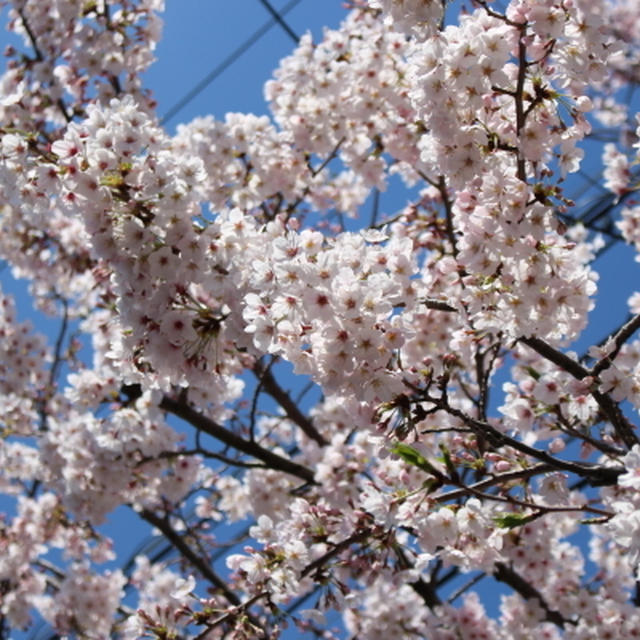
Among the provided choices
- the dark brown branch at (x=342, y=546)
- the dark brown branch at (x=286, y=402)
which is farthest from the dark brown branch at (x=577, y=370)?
the dark brown branch at (x=286, y=402)

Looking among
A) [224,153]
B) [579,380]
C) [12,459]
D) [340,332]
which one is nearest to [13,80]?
[224,153]

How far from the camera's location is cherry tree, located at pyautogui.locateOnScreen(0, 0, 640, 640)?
2311mm

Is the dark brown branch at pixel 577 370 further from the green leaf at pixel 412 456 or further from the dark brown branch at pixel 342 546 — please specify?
the dark brown branch at pixel 342 546

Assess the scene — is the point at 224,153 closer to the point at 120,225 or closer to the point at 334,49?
the point at 334,49

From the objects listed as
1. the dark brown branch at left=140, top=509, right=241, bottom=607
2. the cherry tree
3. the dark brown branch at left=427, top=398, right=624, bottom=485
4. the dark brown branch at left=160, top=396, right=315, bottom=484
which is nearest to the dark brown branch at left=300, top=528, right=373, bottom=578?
the cherry tree

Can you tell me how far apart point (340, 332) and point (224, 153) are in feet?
9.26

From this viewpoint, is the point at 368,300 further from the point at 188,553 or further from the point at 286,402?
the point at 188,553

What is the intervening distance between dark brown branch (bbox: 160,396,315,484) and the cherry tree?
0.01 meters

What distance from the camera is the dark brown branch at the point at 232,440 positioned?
14.3ft

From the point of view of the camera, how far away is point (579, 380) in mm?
2498

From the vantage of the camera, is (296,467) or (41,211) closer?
(41,211)

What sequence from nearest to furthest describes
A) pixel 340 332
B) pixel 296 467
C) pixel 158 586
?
pixel 340 332
pixel 296 467
pixel 158 586

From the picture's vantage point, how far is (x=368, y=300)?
215 centimetres

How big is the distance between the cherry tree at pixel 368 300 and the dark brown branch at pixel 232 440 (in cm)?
1
